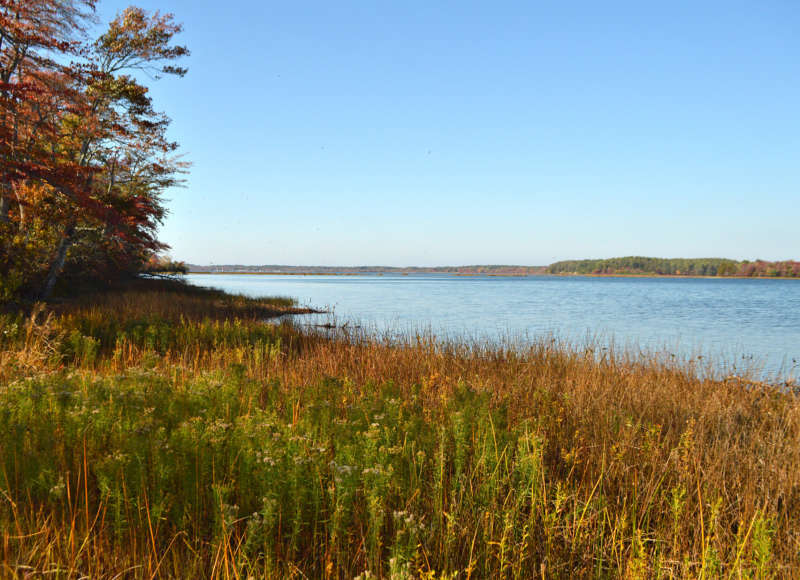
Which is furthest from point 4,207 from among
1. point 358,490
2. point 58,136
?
point 358,490

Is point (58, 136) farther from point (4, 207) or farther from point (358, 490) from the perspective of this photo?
point (358, 490)

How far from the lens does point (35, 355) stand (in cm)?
704

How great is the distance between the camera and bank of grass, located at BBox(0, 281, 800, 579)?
2.75 meters

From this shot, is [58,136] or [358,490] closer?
[358,490]

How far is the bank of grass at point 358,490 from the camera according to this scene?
9.03ft

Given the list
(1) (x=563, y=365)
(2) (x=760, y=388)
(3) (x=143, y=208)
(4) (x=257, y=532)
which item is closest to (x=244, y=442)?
(4) (x=257, y=532)

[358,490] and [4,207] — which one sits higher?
[4,207]

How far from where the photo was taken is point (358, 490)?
3.24 meters

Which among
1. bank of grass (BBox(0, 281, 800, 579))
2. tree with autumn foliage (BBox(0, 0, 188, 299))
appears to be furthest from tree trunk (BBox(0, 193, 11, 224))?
bank of grass (BBox(0, 281, 800, 579))

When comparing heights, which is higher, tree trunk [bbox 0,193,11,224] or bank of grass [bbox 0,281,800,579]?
tree trunk [bbox 0,193,11,224]

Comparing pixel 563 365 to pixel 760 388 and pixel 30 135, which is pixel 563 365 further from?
pixel 30 135

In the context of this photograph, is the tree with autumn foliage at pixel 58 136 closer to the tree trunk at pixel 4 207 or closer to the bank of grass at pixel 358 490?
the tree trunk at pixel 4 207

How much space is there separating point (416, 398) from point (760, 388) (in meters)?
6.44

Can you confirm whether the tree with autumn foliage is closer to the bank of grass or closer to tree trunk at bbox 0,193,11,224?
tree trunk at bbox 0,193,11,224
